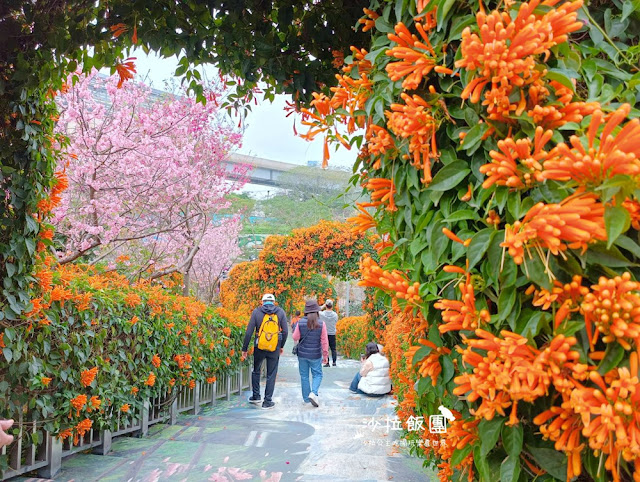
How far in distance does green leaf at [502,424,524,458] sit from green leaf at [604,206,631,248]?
0.46 metres

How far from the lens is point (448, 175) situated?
1.26m

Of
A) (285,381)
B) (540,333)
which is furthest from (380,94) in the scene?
(285,381)

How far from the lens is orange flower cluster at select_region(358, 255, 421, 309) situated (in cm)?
130

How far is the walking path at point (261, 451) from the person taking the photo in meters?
3.99

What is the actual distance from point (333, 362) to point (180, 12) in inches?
429

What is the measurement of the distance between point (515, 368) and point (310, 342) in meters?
6.90

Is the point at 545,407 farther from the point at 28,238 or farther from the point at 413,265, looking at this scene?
the point at 28,238

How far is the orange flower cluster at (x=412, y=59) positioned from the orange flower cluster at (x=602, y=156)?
0.39 m

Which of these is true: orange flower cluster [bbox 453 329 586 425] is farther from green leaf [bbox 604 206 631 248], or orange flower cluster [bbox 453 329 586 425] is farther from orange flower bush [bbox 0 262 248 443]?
orange flower bush [bbox 0 262 248 443]

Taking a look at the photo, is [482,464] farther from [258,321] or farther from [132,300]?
[258,321]

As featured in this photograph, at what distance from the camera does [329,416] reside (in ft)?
21.8

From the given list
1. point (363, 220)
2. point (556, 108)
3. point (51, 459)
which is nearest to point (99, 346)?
point (51, 459)

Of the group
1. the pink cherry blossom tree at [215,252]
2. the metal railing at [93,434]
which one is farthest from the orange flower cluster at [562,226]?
the pink cherry blossom tree at [215,252]

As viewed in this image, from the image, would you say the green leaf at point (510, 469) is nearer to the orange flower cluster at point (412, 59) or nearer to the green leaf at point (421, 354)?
the green leaf at point (421, 354)
